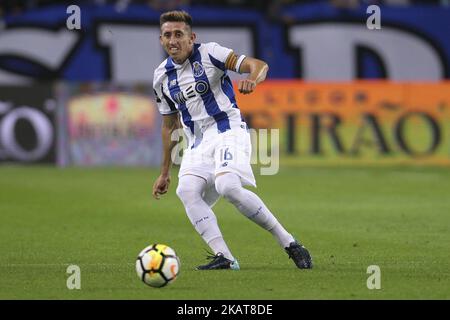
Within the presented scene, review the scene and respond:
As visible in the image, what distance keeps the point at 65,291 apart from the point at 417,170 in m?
15.2

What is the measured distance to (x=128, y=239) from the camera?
12.2 metres

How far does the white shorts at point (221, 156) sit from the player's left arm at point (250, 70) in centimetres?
59

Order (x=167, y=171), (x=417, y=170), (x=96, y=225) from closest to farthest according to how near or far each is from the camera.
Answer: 1. (x=167, y=171)
2. (x=96, y=225)
3. (x=417, y=170)

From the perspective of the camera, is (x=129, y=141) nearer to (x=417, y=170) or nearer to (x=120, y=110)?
(x=120, y=110)

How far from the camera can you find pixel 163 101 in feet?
32.4

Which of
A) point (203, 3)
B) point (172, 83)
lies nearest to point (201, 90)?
point (172, 83)

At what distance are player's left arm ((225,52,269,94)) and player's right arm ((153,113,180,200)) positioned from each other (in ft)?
2.69

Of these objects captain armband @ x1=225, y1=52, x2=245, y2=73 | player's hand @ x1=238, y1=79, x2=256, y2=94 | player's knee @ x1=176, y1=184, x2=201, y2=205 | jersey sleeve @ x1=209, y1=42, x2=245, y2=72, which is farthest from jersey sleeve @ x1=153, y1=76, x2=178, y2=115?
player's hand @ x1=238, y1=79, x2=256, y2=94

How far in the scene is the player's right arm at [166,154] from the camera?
973 centimetres

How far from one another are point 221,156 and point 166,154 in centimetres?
66

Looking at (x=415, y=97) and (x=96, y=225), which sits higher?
(x=415, y=97)

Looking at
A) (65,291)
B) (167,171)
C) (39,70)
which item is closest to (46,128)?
(39,70)
